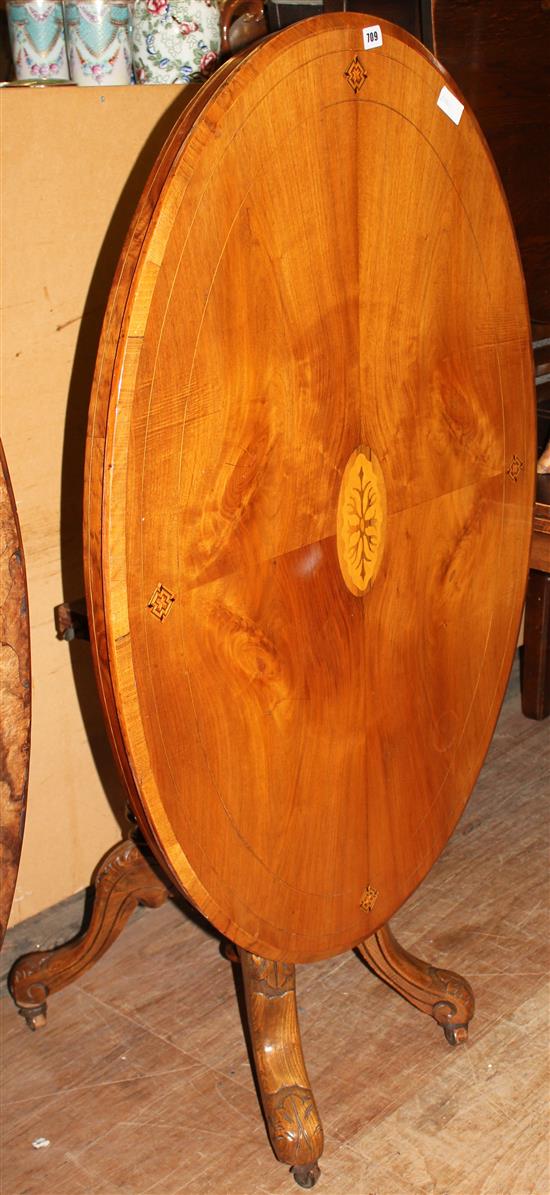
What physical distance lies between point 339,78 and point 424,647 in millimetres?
633

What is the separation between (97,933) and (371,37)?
47.1 inches

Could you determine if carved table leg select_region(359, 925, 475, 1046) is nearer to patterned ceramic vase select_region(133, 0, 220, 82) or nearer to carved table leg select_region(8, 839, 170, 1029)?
carved table leg select_region(8, 839, 170, 1029)

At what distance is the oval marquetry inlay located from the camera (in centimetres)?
125

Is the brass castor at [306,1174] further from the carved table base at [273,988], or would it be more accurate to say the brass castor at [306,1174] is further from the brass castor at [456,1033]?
the brass castor at [456,1033]

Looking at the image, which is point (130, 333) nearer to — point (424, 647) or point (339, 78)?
point (339, 78)

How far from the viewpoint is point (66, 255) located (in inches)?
63.7

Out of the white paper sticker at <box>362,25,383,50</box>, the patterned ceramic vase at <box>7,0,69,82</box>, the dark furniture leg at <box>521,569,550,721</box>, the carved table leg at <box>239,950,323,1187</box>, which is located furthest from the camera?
the dark furniture leg at <box>521,569,550,721</box>

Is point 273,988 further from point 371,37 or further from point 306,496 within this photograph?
point 371,37

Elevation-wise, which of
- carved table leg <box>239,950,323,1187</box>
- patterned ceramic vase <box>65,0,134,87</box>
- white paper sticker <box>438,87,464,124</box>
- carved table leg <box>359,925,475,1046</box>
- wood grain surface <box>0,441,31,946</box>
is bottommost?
carved table leg <box>359,925,475,1046</box>

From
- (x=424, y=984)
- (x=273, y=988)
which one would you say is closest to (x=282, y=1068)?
(x=273, y=988)

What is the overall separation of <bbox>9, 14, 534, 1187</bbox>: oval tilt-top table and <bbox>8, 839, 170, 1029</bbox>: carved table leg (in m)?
0.33

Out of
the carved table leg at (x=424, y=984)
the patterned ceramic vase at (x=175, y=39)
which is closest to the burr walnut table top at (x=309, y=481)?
the carved table leg at (x=424, y=984)

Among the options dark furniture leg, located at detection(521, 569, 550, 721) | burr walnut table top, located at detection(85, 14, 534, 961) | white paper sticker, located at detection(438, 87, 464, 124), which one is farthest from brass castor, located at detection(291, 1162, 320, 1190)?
dark furniture leg, located at detection(521, 569, 550, 721)

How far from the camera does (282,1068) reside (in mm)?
1397
